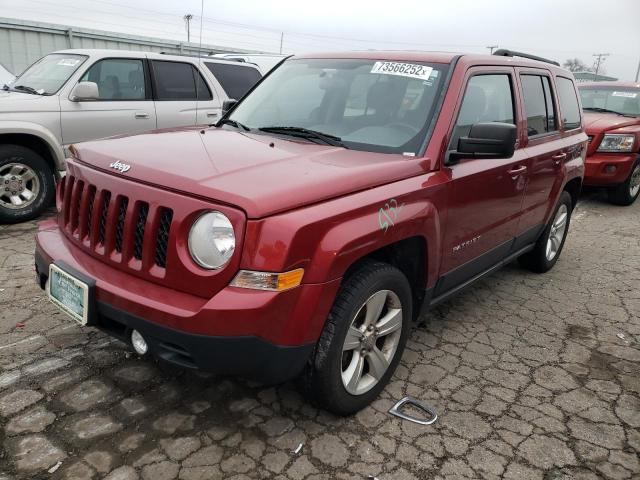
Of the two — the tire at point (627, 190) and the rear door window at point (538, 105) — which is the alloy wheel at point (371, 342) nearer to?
the rear door window at point (538, 105)

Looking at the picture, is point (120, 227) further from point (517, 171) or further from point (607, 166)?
point (607, 166)

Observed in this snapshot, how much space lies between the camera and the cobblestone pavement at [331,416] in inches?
92.8

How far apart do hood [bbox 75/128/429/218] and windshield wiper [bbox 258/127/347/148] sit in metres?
0.09

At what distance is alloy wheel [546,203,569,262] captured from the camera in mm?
4895

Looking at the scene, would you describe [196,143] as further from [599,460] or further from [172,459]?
[599,460]

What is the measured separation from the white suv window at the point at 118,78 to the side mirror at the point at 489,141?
4616 mm

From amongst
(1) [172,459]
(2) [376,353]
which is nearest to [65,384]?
(1) [172,459]

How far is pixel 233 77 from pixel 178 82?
2.84 ft

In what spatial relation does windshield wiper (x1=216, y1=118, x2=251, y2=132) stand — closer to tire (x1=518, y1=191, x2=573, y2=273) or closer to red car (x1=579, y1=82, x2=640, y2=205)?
tire (x1=518, y1=191, x2=573, y2=273)

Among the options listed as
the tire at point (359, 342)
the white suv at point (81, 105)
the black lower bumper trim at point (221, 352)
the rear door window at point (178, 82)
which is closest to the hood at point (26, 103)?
the white suv at point (81, 105)

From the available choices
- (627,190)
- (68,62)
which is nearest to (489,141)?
(68,62)

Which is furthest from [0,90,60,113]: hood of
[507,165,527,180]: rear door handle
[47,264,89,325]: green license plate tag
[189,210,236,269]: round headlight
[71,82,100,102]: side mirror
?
[507,165,527,180]: rear door handle

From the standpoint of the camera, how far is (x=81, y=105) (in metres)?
5.75

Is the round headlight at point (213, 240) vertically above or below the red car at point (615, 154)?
above
